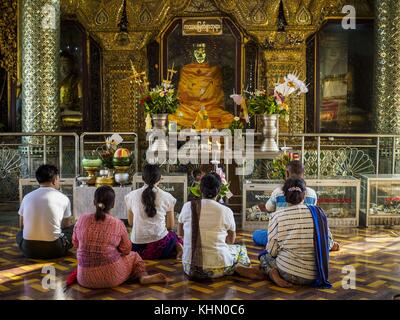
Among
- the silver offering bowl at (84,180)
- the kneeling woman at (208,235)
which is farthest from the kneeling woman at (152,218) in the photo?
the silver offering bowl at (84,180)

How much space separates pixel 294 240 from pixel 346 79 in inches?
295

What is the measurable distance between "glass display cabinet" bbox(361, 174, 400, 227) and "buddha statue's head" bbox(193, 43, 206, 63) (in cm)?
466

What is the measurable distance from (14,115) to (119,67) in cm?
224

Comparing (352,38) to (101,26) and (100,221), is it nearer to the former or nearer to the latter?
(101,26)

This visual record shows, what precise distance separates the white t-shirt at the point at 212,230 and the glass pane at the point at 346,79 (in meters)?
6.94


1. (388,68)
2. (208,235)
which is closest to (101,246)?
(208,235)

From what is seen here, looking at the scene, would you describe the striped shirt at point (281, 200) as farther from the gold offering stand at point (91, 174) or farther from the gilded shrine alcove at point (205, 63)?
the gilded shrine alcove at point (205, 63)

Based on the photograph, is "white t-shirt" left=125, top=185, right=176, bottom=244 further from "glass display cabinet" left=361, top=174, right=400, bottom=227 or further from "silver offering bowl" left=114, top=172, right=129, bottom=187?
"glass display cabinet" left=361, top=174, right=400, bottom=227

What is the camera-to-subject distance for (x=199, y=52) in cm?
1198

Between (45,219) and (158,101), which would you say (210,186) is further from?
(158,101)

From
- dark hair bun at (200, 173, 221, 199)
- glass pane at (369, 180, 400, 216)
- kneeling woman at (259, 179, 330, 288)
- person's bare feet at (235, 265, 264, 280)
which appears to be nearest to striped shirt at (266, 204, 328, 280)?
kneeling woman at (259, 179, 330, 288)

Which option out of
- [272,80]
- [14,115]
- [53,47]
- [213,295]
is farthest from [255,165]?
[213,295]

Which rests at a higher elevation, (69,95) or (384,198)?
(69,95)

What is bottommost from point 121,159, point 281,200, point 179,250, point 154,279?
point 154,279
